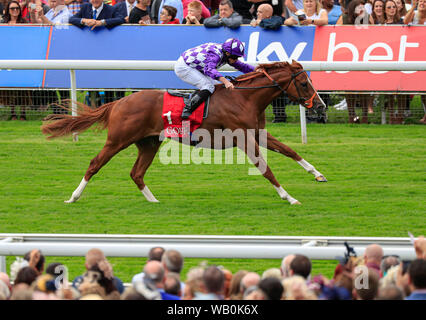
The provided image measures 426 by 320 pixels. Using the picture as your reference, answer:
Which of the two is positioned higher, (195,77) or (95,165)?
(195,77)

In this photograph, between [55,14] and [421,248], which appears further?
A: [55,14]

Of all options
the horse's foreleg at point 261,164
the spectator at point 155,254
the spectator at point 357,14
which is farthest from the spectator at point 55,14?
the spectator at point 155,254

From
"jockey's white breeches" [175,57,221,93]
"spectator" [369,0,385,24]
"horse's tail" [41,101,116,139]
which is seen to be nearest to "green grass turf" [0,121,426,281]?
"horse's tail" [41,101,116,139]

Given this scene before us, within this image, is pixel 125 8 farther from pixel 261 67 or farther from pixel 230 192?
pixel 230 192

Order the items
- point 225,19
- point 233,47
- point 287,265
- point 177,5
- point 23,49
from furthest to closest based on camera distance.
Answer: point 177,5
point 23,49
point 225,19
point 233,47
point 287,265

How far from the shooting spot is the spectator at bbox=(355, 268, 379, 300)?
11.6 feet

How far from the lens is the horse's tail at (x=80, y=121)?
8.38m

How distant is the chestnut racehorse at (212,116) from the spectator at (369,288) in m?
4.22

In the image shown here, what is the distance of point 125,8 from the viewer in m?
13.2

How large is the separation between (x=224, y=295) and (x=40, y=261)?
1.06 m

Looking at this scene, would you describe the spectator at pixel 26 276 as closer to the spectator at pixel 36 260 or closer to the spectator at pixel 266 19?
the spectator at pixel 36 260

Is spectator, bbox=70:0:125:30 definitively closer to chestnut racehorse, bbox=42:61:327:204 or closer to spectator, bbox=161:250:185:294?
chestnut racehorse, bbox=42:61:327:204

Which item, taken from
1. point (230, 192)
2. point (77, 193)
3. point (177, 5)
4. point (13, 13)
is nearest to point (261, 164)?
point (230, 192)

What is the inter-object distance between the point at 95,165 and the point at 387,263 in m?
4.56
